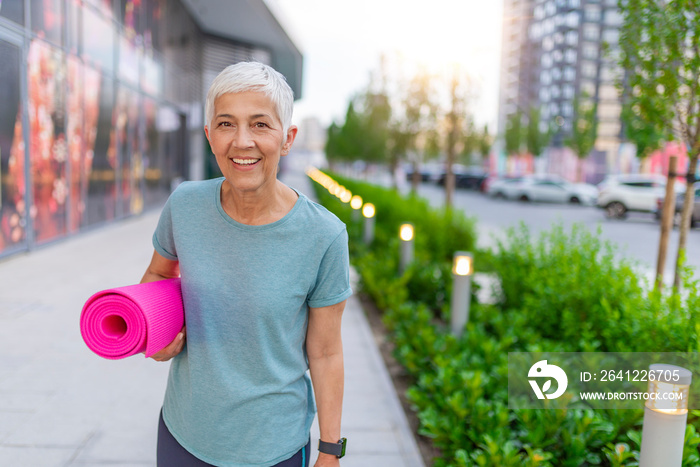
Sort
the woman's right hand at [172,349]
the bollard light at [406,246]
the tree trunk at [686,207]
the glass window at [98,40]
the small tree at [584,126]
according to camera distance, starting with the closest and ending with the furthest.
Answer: the woman's right hand at [172,349] → the tree trunk at [686,207] → the bollard light at [406,246] → the glass window at [98,40] → the small tree at [584,126]

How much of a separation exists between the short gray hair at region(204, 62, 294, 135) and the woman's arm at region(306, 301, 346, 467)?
56cm

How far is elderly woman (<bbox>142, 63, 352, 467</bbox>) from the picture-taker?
54.7 inches

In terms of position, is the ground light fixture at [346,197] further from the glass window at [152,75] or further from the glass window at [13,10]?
the glass window at [13,10]

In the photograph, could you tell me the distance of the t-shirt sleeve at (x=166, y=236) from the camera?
1514mm

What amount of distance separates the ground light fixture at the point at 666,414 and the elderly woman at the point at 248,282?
4.29ft

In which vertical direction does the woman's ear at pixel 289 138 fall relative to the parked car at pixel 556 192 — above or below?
above

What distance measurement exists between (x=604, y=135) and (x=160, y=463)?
5299 cm

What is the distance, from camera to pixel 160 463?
1.60m

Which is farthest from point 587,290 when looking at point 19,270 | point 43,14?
point 43,14

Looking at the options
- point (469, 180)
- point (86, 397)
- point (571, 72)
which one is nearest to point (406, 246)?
point (86, 397)

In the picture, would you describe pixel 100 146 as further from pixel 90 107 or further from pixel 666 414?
pixel 666 414

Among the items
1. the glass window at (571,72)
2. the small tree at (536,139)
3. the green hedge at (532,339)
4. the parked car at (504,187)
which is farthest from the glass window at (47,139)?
the small tree at (536,139)

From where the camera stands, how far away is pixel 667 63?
419cm

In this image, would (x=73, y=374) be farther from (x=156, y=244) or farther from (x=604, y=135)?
(x=604, y=135)
